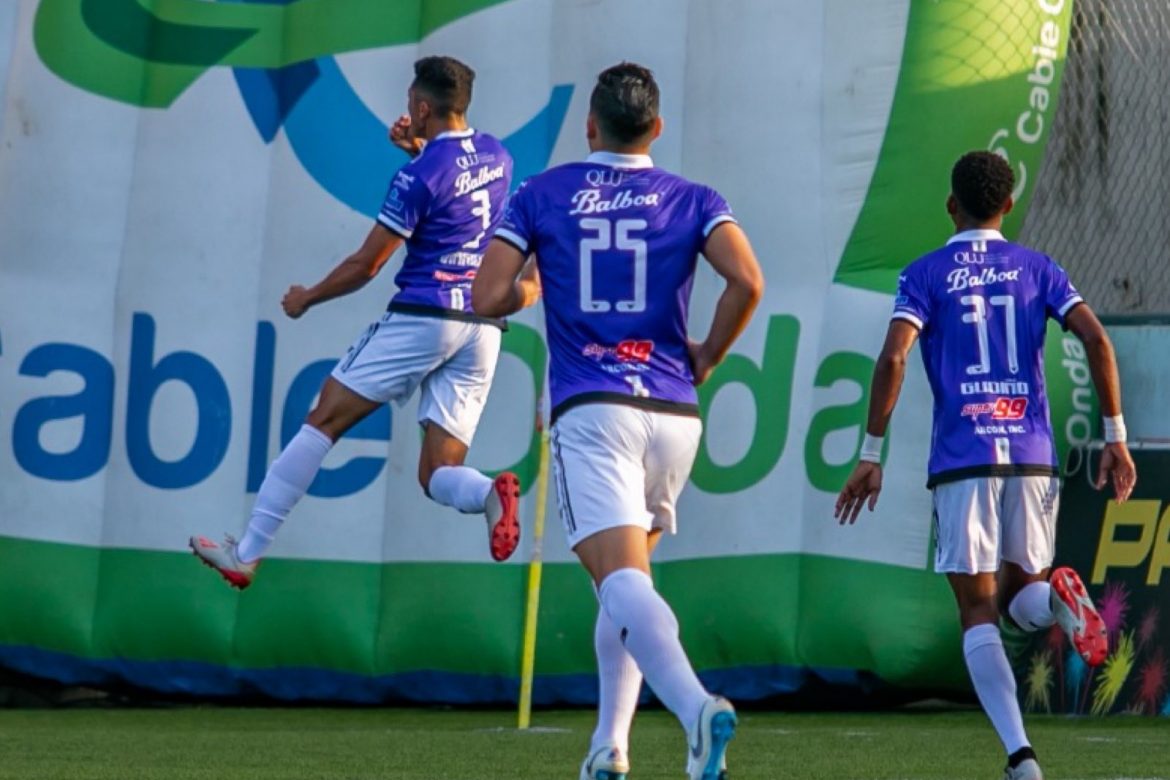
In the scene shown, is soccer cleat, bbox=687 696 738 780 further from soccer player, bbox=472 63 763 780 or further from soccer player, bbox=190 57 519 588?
soccer player, bbox=190 57 519 588

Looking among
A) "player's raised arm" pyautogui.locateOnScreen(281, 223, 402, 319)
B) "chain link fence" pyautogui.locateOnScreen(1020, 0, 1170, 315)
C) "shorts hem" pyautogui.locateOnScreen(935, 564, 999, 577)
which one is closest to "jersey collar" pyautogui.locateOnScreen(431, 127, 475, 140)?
"player's raised arm" pyautogui.locateOnScreen(281, 223, 402, 319)

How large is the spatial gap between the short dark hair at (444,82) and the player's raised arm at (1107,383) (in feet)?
7.73

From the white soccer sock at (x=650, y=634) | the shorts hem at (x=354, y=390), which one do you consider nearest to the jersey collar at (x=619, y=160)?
the white soccer sock at (x=650, y=634)

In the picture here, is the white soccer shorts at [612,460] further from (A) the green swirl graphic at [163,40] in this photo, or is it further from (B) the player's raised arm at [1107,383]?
(A) the green swirl graphic at [163,40]

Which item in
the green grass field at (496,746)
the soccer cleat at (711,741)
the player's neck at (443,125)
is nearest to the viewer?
the soccer cleat at (711,741)

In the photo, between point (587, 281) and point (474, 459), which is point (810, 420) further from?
point (587, 281)

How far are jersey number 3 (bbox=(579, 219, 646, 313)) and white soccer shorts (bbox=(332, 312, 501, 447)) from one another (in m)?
2.45

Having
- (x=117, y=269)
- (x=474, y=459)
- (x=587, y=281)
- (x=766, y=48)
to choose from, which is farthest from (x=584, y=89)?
(x=587, y=281)

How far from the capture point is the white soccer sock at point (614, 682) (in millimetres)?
4949

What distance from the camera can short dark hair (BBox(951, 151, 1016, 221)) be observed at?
573cm

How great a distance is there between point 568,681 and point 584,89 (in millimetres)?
2696

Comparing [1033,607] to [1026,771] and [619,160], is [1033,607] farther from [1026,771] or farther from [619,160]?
[619,160]

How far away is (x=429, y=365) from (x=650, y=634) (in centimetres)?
283

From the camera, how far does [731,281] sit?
15.7ft
